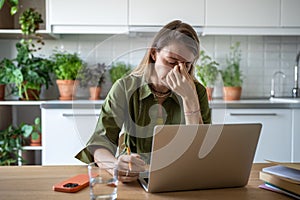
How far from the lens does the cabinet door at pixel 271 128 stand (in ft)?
8.55

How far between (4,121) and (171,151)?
2400 mm

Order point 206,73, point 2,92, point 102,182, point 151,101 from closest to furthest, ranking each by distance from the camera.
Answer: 1. point 102,182
2. point 151,101
3. point 206,73
4. point 2,92

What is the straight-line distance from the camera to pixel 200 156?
899 mm

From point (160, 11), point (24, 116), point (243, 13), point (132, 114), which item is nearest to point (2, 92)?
point (24, 116)

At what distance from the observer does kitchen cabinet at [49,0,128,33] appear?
8.86ft

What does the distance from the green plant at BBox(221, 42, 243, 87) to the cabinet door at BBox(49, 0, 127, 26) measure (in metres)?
0.90

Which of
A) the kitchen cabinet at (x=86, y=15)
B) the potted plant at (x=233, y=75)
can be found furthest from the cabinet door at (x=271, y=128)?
the kitchen cabinet at (x=86, y=15)

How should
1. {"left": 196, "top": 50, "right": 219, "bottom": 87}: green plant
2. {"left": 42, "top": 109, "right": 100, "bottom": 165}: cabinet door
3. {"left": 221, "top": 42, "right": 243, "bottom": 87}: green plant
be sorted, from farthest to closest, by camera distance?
{"left": 221, "top": 42, "right": 243, "bottom": 87}: green plant → {"left": 42, "top": 109, "right": 100, "bottom": 165}: cabinet door → {"left": 196, "top": 50, "right": 219, "bottom": 87}: green plant

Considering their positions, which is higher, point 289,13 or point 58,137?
point 289,13

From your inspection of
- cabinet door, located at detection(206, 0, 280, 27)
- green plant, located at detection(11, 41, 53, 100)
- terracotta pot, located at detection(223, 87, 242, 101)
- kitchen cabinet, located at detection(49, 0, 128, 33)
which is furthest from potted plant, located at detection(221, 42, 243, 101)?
green plant, located at detection(11, 41, 53, 100)

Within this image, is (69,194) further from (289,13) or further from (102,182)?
(289,13)

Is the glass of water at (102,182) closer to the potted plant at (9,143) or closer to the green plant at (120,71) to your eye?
the green plant at (120,71)

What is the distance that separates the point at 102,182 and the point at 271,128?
1978 millimetres

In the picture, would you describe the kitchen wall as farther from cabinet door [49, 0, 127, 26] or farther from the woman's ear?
the woman's ear
